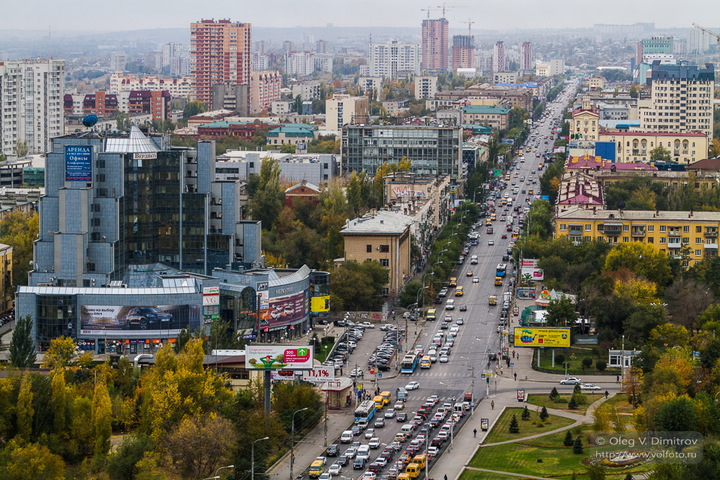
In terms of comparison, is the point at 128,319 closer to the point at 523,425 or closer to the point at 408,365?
the point at 408,365

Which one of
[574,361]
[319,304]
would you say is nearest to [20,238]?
[319,304]

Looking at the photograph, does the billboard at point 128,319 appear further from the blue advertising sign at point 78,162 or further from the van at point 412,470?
the van at point 412,470

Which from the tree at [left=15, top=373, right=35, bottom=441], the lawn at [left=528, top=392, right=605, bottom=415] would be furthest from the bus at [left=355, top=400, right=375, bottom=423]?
the tree at [left=15, top=373, right=35, bottom=441]

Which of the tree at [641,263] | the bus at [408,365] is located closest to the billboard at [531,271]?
the tree at [641,263]

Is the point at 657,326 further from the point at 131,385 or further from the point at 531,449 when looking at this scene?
the point at 131,385

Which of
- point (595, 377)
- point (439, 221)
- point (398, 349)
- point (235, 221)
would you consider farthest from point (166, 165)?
point (439, 221)

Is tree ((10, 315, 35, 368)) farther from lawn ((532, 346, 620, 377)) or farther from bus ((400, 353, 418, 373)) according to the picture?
lawn ((532, 346, 620, 377))

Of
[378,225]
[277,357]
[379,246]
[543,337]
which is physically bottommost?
[543,337]
